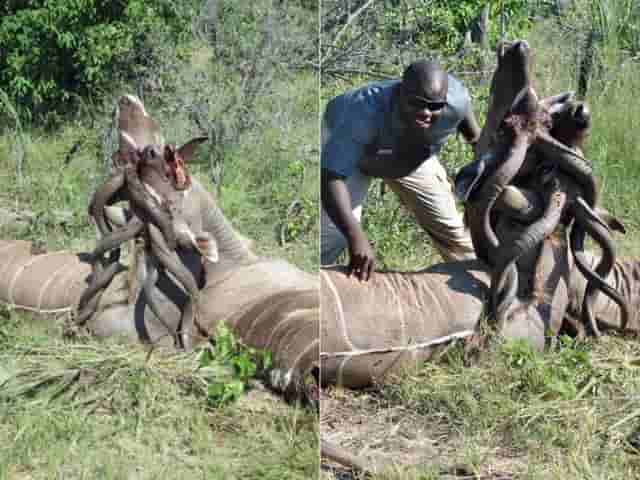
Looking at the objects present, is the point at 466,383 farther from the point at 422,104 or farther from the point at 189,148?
the point at 189,148

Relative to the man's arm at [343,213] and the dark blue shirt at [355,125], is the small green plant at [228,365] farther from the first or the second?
the dark blue shirt at [355,125]

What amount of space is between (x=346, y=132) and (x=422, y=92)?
0.34 m

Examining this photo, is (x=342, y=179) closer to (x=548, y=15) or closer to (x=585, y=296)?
(x=585, y=296)

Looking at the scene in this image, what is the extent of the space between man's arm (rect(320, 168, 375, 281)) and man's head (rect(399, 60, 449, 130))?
34 centimetres

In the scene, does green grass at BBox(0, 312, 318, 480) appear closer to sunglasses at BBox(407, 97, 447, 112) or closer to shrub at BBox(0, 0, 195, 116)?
shrub at BBox(0, 0, 195, 116)

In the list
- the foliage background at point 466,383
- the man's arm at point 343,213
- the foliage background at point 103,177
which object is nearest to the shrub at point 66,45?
the foliage background at point 103,177

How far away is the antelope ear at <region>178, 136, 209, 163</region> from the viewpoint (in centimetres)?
345

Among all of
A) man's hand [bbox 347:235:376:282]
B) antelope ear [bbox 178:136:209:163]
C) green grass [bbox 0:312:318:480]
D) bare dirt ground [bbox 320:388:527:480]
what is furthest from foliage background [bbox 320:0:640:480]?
antelope ear [bbox 178:136:209:163]

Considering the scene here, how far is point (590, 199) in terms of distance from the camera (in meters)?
3.79

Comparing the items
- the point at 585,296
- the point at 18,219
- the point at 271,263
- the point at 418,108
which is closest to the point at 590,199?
the point at 585,296

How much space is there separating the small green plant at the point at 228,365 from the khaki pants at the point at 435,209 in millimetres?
581

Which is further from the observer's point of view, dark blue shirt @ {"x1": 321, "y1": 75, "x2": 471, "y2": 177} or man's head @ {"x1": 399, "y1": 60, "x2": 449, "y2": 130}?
dark blue shirt @ {"x1": 321, "y1": 75, "x2": 471, "y2": 177}

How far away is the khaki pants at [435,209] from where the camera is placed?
4.14 m

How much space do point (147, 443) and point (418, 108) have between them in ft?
4.88
